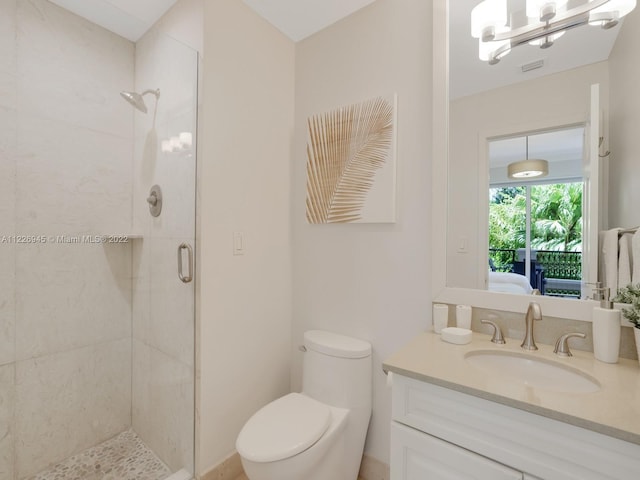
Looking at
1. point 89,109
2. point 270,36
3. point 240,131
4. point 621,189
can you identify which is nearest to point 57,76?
point 89,109

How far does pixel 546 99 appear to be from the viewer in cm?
114

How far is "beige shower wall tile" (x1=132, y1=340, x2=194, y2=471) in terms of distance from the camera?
1478mm

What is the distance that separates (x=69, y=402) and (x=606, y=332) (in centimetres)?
244

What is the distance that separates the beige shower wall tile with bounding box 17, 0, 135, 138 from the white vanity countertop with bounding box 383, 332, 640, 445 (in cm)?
195

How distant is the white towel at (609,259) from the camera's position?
1.03 metres

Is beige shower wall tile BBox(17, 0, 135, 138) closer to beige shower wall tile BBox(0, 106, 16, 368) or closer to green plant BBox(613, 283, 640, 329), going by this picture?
beige shower wall tile BBox(0, 106, 16, 368)

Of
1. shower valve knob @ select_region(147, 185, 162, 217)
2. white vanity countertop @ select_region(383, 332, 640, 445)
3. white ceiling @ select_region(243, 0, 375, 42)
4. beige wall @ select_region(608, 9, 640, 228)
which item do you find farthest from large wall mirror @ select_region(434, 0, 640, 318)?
shower valve knob @ select_region(147, 185, 162, 217)

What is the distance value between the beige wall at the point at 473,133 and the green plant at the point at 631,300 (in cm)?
43

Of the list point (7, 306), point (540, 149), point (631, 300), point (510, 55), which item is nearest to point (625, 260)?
point (631, 300)

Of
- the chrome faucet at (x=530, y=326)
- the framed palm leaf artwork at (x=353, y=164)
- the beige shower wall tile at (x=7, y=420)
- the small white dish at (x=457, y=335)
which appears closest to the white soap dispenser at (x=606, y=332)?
the chrome faucet at (x=530, y=326)

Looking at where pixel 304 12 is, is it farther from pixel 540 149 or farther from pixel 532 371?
pixel 532 371

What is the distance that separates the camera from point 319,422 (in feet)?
4.19

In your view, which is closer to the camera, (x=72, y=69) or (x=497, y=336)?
(x=497, y=336)

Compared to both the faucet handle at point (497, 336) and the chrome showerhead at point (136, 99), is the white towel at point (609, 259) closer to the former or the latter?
the faucet handle at point (497, 336)
